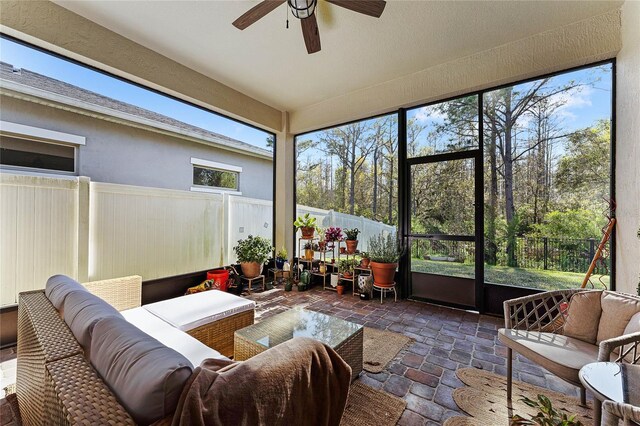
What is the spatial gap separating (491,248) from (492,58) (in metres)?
2.37

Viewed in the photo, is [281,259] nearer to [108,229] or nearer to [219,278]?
[219,278]

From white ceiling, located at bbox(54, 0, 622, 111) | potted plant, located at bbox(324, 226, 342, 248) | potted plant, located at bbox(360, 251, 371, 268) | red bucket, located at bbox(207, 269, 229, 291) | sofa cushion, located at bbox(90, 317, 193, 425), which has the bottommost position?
red bucket, located at bbox(207, 269, 229, 291)

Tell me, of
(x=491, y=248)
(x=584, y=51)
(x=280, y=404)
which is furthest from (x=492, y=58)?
(x=280, y=404)

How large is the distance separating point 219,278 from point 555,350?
380cm

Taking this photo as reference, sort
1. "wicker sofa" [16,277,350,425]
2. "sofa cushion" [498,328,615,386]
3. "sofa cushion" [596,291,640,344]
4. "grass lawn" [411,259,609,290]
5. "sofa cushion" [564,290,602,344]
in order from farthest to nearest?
"grass lawn" [411,259,609,290] < "sofa cushion" [564,290,602,344] < "sofa cushion" [596,291,640,344] < "sofa cushion" [498,328,615,386] < "wicker sofa" [16,277,350,425]

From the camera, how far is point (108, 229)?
3145 mm

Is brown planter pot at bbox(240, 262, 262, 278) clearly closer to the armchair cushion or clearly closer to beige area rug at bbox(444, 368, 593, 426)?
beige area rug at bbox(444, 368, 593, 426)

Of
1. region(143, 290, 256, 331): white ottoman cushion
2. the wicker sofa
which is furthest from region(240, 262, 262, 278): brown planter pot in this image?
the wicker sofa

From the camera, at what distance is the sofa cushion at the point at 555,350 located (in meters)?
1.48

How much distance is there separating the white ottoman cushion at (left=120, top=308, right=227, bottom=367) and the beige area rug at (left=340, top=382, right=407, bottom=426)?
2.97 ft

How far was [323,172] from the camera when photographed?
16.2ft

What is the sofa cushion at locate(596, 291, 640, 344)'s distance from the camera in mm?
1593

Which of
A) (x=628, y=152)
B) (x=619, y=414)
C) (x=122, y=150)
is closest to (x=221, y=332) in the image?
(x=619, y=414)

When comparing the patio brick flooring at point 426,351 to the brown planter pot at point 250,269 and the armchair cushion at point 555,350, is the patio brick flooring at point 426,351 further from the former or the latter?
the armchair cushion at point 555,350
